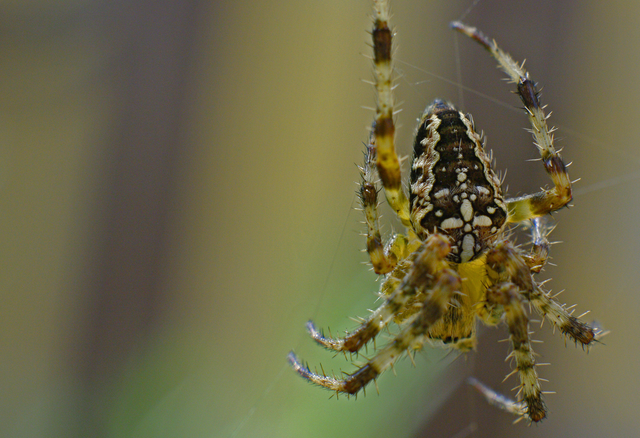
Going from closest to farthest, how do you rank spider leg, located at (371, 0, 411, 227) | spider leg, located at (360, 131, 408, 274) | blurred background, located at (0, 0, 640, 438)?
spider leg, located at (371, 0, 411, 227) → spider leg, located at (360, 131, 408, 274) → blurred background, located at (0, 0, 640, 438)

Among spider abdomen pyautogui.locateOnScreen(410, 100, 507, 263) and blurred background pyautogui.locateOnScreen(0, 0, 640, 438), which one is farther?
blurred background pyautogui.locateOnScreen(0, 0, 640, 438)

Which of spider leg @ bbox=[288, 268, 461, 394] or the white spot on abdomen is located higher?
the white spot on abdomen

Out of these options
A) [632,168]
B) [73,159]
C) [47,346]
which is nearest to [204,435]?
[47,346]

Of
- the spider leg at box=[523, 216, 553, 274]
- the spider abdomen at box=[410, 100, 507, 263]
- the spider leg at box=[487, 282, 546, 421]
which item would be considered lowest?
the spider leg at box=[487, 282, 546, 421]

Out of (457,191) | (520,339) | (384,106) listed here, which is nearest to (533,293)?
(520,339)

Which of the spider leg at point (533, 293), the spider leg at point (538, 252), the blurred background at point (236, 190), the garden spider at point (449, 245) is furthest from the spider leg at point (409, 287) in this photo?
the blurred background at point (236, 190)

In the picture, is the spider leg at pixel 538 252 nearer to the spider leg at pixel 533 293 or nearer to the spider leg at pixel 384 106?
the spider leg at pixel 533 293

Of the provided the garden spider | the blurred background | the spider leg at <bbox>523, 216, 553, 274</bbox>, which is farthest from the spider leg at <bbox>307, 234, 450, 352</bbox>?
the blurred background

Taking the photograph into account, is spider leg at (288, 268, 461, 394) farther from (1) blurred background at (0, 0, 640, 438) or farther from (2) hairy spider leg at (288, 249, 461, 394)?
(1) blurred background at (0, 0, 640, 438)
